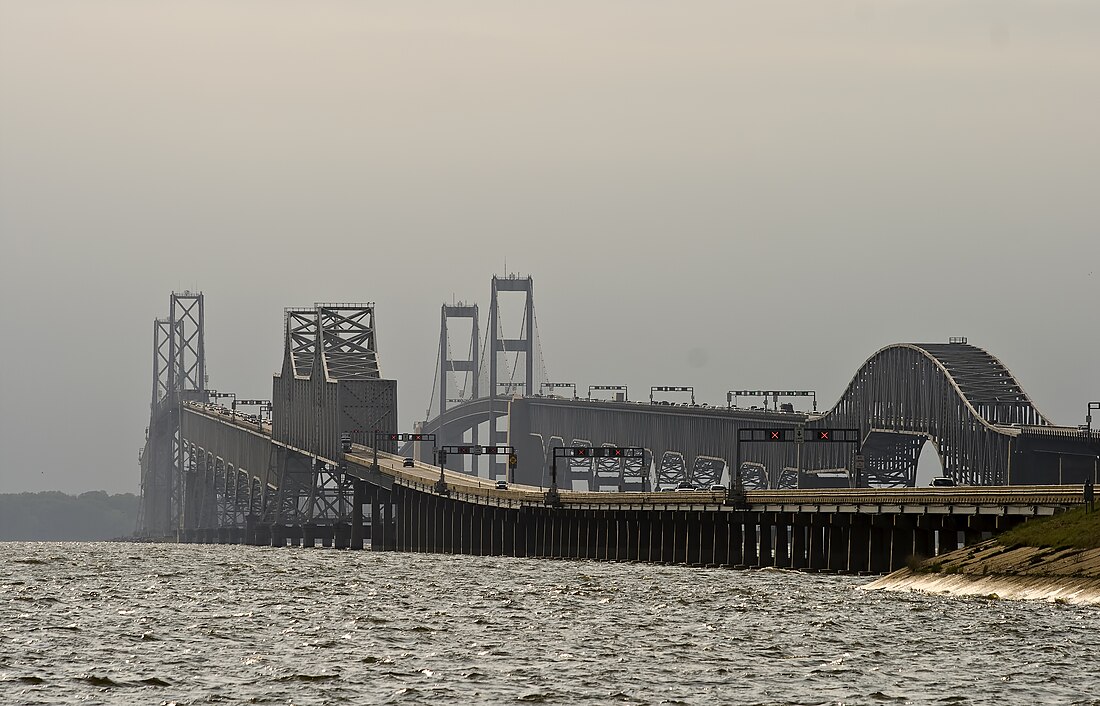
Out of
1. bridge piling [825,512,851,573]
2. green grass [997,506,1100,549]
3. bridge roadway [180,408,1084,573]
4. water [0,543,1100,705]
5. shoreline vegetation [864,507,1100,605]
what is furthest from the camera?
bridge piling [825,512,851,573]

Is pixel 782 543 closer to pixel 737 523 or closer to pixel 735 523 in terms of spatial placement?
pixel 737 523

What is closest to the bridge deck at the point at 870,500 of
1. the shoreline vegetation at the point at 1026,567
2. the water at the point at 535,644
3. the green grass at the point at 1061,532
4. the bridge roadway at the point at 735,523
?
the bridge roadway at the point at 735,523

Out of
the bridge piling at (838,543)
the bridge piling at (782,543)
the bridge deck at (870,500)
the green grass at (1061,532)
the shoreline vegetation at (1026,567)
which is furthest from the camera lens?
the bridge piling at (782,543)

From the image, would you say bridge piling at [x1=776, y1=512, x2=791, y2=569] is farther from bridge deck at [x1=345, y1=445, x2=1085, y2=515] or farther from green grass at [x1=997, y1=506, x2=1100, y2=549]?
green grass at [x1=997, y1=506, x2=1100, y2=549]

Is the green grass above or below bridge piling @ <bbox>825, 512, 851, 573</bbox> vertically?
above

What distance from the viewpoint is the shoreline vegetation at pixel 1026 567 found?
7456cm

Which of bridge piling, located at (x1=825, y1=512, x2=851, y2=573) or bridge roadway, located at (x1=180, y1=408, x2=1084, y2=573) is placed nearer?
bridge roadway, located at (x1=180, y1=408, x2=1084, y2=573)

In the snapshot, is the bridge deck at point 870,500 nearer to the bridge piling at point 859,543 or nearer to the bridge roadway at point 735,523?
the bridge roadway at point 735,523

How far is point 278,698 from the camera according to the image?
47906mm

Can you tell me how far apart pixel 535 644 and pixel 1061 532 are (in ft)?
97.3

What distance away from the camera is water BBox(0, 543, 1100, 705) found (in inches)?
1943

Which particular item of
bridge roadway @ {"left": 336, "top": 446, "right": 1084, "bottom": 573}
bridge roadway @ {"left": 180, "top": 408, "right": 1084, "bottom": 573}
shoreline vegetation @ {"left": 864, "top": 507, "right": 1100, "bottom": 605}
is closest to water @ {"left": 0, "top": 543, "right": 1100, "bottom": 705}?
shoreline vegetation @ {"left": 864, "top": 507, "right": 1100, "bottom": 605}

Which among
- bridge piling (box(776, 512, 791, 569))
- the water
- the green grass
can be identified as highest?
the green grass

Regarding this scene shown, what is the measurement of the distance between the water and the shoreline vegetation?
74.3 inches
